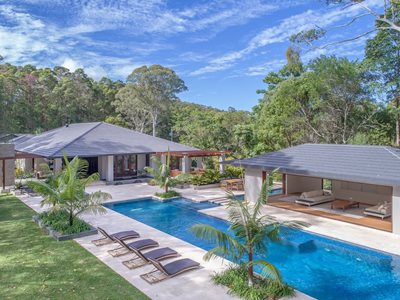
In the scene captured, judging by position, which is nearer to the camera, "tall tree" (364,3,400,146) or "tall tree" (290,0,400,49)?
"tall tree" (290,0,400,49)

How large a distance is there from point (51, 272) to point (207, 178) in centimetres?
1676

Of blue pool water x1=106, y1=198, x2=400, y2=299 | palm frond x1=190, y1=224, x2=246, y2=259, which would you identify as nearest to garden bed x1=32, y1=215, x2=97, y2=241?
blue pool water x1=106, y1=198, x2=400, y2=299

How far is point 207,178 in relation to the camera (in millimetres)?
25703

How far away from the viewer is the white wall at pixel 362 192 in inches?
718

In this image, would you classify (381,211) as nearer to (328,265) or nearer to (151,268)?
(328,265)

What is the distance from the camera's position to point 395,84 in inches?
1016

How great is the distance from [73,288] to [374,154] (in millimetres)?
14571

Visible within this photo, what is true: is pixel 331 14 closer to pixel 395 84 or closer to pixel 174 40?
pixel 395 84

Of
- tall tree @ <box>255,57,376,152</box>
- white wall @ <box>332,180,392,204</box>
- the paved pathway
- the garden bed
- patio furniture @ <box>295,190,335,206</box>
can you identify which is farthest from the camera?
tall tree @ <box>255,57,376,152</box>

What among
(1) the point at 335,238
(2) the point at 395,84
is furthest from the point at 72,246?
(2) the point at 395,84

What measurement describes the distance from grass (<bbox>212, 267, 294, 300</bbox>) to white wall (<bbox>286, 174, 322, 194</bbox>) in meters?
13.6

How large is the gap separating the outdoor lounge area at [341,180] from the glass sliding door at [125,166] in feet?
41.1

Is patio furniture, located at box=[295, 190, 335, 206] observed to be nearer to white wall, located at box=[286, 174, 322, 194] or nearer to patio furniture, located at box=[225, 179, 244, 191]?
white wall, located at box=[286, 174, 322, 194]

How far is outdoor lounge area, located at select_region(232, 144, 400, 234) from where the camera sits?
47.7ft
